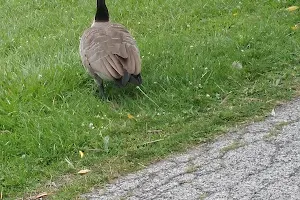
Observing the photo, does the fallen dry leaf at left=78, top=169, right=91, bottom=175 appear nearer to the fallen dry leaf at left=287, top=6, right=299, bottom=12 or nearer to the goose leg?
the goose leg

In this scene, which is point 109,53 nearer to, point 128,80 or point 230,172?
point 128,80

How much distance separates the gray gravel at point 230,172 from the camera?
3.75 meters

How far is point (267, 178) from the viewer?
386cm


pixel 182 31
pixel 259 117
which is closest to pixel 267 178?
pixel 259 117

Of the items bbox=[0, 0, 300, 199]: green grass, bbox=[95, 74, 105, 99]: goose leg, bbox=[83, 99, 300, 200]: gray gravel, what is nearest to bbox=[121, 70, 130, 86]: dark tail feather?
bbox=[0, 0, 300, 199]: green grass

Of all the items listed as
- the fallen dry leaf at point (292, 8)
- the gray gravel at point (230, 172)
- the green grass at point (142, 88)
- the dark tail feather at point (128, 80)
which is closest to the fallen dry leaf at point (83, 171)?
the green grass at point (142, 88)

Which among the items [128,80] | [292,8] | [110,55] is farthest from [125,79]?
[292,8]

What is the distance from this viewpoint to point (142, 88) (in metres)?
5.31

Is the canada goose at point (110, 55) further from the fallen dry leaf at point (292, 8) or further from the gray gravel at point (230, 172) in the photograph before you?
the fallen dry leaf at point (292, 8)

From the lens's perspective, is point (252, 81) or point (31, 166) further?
point (252, 81)

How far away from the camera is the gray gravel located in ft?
12.3

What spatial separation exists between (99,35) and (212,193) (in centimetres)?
225

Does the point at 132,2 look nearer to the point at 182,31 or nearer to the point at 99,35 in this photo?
the point at 182,31

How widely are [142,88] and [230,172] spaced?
1589 millimetres
